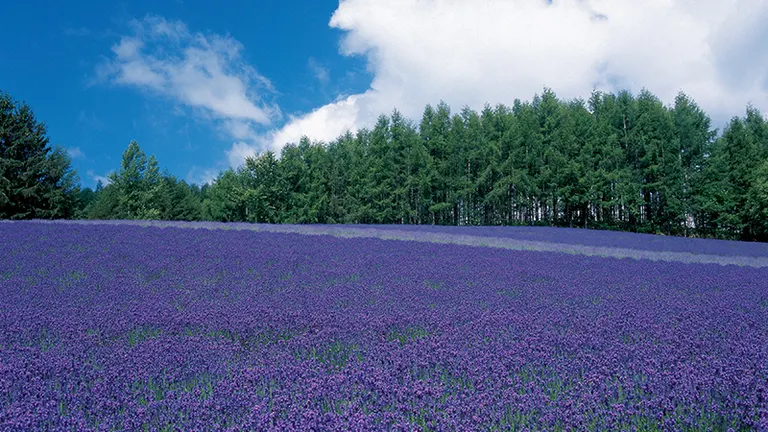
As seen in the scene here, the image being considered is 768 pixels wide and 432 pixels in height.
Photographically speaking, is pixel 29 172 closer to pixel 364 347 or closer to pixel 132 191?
pixel 132 191

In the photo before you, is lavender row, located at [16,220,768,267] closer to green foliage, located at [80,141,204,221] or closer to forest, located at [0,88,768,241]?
forest, located at [0,88,768,241]

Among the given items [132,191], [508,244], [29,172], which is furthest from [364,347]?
[132,191]

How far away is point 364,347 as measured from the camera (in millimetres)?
4207

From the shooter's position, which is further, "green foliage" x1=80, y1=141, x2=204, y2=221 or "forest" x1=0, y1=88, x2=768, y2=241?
"green foliage" x1=80, y1=141, x2=204, y2=221

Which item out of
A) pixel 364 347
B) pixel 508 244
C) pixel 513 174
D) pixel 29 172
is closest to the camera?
pixel 364 347

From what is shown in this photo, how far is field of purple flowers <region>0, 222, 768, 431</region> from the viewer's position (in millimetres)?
2895

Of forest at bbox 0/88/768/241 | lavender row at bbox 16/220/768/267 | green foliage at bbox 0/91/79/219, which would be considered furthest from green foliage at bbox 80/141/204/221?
lavender row at bbox 16/220/768/267

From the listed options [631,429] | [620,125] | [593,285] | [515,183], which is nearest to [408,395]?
[631,429]

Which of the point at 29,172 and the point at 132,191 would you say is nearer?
the point at 29,172

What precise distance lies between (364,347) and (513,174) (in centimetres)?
3844

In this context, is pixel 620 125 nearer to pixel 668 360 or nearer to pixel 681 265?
pixel 681 265

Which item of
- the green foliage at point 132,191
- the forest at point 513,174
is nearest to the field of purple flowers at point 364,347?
the forest at point 513,174

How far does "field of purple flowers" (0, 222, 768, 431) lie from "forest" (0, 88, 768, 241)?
31522 millimetres

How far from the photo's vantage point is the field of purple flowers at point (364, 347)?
9.50 ft
